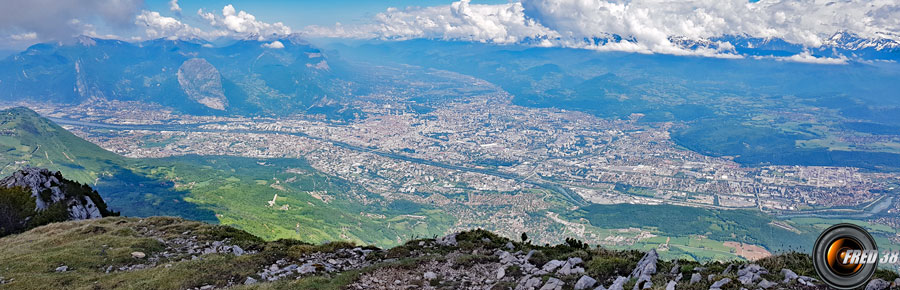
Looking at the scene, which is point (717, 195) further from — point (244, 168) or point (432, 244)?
point (244, 168)

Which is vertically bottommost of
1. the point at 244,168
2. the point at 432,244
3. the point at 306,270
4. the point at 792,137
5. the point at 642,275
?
the point at 792,137

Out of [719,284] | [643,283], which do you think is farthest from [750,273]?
[643,283]

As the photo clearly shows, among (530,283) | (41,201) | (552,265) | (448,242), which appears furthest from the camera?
(41,201)

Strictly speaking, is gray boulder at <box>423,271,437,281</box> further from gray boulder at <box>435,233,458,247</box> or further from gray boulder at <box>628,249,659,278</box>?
gray boulder at <box>628,249,659,278</box>

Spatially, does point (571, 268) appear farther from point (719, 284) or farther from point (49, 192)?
point (49, 192)

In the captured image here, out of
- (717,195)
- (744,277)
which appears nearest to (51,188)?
(744,277)

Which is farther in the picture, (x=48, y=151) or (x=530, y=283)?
(x=48, y=151)
